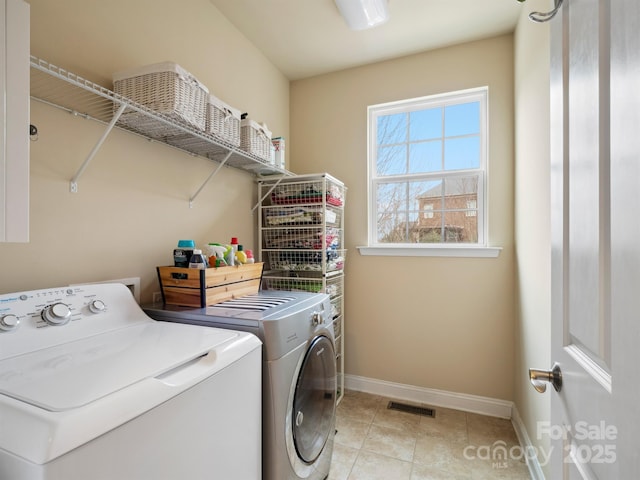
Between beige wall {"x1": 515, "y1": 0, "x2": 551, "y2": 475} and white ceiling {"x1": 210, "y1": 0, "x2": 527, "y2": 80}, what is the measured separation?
260 millimetres

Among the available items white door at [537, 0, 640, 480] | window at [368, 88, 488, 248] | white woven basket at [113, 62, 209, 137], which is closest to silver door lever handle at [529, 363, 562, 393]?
white door at [537, 0, 640, 480]

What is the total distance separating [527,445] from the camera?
5.80 ft

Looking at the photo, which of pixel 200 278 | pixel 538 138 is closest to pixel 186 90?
pixel 200 278

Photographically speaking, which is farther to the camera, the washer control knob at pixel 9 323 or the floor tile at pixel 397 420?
the floor tile at pixel 397 420

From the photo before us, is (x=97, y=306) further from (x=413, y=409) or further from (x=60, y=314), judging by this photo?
(x=413, y=409)

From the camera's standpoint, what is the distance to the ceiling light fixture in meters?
1.81

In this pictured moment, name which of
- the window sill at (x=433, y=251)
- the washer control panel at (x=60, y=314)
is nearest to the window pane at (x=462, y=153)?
the window sill at (x=433, y=251)

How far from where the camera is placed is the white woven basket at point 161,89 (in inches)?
47.1

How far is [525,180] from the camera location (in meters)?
1.85

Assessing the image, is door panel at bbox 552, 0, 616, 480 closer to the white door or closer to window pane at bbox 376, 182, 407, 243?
the white door

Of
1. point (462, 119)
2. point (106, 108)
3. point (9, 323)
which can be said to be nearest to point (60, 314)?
point (9, 323)

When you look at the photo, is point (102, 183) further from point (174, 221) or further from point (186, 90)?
point (186, 90)

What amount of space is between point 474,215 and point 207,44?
2132 millimetres

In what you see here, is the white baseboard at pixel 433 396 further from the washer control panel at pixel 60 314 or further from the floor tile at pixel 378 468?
the washer control panel at pixel 60 314
